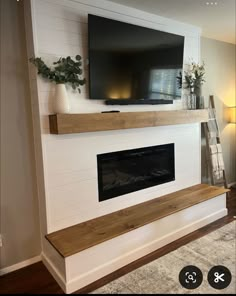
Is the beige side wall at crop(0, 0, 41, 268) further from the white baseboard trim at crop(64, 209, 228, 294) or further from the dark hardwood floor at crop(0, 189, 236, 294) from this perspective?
the white baseboard trim at crop(64, 209, 228, 294)

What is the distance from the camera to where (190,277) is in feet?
6.86

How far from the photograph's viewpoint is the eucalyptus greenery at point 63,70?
2.03 metres

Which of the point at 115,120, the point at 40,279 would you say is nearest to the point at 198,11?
the point at 115,120

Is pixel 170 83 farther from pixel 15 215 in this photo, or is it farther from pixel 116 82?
pixel 15 215

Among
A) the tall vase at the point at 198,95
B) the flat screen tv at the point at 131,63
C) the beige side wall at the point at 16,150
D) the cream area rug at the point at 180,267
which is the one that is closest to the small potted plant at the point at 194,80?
the tall vase at the point at 198,95

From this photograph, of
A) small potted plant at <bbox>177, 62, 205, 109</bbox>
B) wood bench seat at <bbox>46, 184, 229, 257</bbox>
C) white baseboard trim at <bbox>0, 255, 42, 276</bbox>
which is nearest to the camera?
wood bench seat at <bbox>46, 184, 229, 257</bbox>

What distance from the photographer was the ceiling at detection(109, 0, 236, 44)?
2.48 m

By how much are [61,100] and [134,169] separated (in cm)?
120

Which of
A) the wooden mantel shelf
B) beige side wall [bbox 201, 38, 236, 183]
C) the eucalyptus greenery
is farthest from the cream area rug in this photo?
the eucalyptus greenery

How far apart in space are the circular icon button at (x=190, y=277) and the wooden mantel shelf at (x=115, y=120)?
142 centimetres

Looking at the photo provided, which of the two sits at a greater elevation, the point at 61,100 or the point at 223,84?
the point at 223,84

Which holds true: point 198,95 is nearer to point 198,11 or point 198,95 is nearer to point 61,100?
point 198,11

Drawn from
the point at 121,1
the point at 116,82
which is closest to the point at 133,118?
the point at 116,82

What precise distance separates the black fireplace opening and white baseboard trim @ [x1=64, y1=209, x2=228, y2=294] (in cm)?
60
